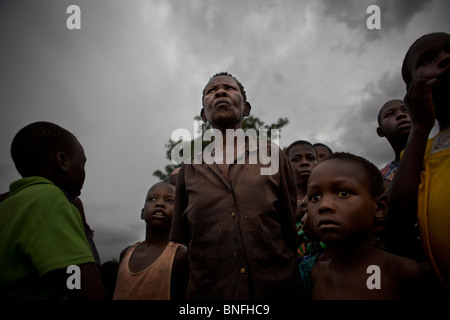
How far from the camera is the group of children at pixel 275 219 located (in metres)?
1.38

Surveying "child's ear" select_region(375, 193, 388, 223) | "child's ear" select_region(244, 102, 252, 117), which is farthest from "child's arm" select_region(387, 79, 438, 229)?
"child's ear" select_region(244, 102, 252, 117)

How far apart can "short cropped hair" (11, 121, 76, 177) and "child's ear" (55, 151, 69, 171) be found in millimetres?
31

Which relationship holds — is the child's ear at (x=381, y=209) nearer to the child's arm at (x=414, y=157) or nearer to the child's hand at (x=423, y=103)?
the child's arm at (x=414, y=157)

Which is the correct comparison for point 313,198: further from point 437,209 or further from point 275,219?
point 437,209

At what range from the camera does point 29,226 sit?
1398mm

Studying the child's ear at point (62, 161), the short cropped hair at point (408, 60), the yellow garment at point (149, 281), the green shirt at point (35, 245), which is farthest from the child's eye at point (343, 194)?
the yellow garment at point (149, 281)

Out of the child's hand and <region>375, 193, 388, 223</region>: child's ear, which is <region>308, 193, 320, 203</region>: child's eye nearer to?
<region>375, 193, 388, 223</region>: child's ear

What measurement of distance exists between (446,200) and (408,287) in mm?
480

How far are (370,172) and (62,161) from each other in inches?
81.8

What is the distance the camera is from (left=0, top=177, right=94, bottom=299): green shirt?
134 cm

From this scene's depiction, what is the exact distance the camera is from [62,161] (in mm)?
1900

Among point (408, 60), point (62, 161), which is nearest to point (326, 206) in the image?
point (408, 60)

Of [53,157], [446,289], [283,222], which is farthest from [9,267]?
[446,289]

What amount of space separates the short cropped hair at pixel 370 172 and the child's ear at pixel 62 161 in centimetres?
183
